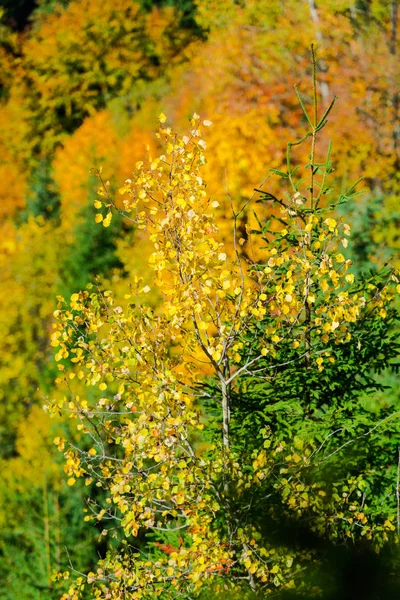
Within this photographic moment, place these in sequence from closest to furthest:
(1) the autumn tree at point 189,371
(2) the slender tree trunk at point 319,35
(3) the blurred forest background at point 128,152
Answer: (1) the autumn tree at point 189,371, (3) the blurred forest background at point 128,152, (2) the slender tree trunk at point 319,35


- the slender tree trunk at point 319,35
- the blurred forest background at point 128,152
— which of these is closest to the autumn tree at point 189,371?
the blurred forest background at point 128,152

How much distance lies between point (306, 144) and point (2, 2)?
34954 millimetres

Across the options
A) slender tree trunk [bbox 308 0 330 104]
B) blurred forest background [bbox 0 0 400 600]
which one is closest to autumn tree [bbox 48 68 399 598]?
blurred forest background [bbox 0 0 400 600]

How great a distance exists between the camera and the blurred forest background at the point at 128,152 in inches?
390

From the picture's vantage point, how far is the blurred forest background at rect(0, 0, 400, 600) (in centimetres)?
991

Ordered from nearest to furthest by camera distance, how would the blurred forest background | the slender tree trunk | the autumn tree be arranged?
1. the autumn tree
2. the blurred forest background
3. the slender tree trunk

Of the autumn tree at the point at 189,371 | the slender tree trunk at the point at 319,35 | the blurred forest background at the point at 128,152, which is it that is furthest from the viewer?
the slender tree trunk at the point at 319,35

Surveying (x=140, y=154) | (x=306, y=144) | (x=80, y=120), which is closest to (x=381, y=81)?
(x=306, y=144)

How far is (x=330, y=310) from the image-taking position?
3.84 meters

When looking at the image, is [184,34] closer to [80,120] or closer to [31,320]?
[80,120]

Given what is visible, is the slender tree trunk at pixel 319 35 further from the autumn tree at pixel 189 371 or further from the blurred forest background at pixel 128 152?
the autumn tree at pixel 189 371

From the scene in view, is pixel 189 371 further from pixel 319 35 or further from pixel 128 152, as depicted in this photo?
pixel 128 152

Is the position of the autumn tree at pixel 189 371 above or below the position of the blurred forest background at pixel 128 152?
above

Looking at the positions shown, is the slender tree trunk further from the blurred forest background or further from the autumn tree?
the autumn tree
